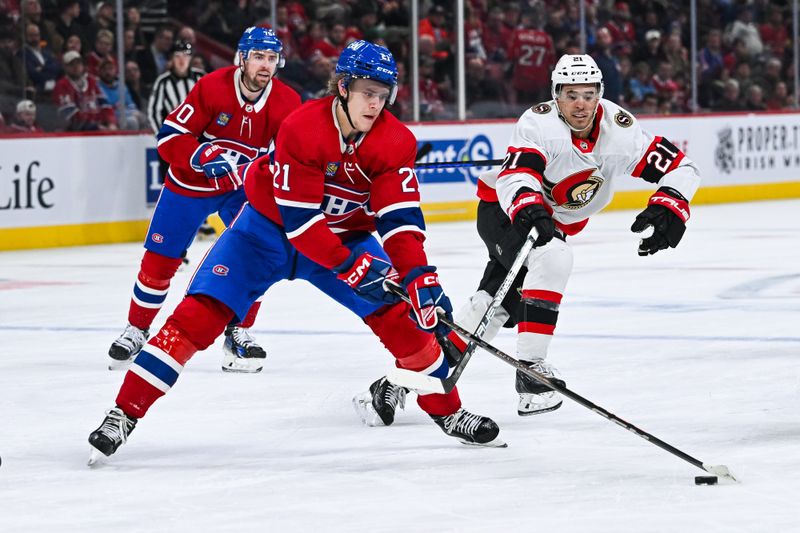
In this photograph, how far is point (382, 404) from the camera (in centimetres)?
432

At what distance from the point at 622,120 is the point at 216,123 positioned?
1.83 metres

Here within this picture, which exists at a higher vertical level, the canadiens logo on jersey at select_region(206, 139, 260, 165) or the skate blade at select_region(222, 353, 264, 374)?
the canadiens logo on jersey at select_region(206, 139, 260, 165)

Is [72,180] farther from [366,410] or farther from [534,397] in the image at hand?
[534,397]

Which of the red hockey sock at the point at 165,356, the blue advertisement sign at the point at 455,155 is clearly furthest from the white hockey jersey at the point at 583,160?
the blue advertisement sign at the point at 455,155

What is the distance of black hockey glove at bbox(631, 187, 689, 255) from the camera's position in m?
4.24

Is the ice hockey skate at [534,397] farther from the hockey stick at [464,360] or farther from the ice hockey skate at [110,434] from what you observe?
the ice hockey skate at [110,434]

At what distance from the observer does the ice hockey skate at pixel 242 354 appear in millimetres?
5375

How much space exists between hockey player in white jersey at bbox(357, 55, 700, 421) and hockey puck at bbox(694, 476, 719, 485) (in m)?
0.96

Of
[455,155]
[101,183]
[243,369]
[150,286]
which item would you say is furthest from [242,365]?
[455,155]

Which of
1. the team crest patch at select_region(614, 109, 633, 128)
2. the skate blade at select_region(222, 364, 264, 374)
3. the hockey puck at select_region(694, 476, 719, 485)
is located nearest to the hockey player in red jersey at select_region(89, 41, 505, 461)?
the hockey puck at select_region(694, 476, 719, 485)

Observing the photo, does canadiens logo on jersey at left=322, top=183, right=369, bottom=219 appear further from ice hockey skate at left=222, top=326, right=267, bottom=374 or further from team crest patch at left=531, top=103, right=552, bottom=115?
ice hockey skate at left=222, top=326, right=267, bottom=374

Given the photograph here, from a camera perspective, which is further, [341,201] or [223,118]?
[223,118]

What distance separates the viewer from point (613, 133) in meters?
4.50

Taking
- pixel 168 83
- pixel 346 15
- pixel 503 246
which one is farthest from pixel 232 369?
pixel 346 15
